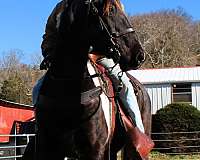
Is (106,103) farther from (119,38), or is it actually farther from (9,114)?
(9,114)

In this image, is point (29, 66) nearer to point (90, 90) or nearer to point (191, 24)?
point (191, 24)

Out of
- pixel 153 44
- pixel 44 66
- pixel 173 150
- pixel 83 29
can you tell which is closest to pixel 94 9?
pixel 83 29

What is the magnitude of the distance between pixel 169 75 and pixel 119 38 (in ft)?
93.2

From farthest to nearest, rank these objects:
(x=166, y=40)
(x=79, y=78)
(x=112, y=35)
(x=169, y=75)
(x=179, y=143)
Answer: (x=166, y=40) < (x=169, y=75) < (x=179, y=143) < (x=79, y=78) < (x=112, y=35)

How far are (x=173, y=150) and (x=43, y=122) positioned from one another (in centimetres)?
1969

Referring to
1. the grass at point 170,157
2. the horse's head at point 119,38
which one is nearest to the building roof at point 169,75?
the grass at point 170,157

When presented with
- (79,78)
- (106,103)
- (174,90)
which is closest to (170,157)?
(174,90)

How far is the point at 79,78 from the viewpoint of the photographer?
4727mm

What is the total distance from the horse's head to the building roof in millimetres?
25718

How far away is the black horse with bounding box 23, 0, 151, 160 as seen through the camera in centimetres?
443

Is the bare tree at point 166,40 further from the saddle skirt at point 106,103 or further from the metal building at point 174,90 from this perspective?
the saddle skirt at point 106,103

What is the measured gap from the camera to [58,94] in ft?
15.6

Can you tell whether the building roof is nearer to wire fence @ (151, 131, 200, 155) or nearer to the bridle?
wire fence @ (151, 131, 200, 155)

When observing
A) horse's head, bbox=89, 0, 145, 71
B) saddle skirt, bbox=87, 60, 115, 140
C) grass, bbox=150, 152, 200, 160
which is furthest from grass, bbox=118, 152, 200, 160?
horse's head, bbox=89, 0, 145, 71
